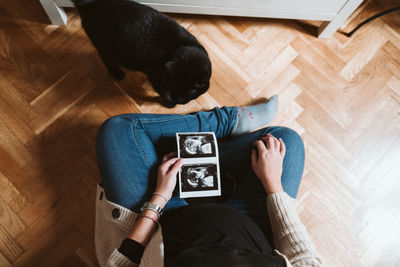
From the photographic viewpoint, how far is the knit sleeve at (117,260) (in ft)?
1.99

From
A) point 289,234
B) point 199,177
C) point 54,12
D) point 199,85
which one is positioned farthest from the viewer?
point 54,12

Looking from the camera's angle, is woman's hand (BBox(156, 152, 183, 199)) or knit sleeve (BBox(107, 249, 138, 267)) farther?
woman's hand (BBox(156, 152, 183, 199))

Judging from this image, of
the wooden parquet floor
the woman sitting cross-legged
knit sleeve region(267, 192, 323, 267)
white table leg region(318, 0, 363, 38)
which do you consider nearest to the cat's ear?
the woman sitting cross-legged

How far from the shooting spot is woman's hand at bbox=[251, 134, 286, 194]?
0.76 m

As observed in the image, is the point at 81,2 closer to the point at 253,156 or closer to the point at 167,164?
the point at 167,164

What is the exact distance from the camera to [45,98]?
1.07 meters

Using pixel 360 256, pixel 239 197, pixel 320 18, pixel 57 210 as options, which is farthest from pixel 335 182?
pixel 57 210

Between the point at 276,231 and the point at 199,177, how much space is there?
28 centimetres

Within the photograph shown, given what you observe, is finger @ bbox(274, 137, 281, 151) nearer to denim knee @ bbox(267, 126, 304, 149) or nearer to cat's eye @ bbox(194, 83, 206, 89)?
denim knee @ bbox(267, 126, 304, 149)

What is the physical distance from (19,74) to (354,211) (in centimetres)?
159

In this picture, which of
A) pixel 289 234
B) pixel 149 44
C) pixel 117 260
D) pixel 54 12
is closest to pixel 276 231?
pixel 289 234

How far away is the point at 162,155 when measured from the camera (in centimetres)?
88

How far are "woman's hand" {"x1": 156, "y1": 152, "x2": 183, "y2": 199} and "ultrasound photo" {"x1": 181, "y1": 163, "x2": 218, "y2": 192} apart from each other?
4 cm

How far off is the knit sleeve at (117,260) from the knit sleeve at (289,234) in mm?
405
